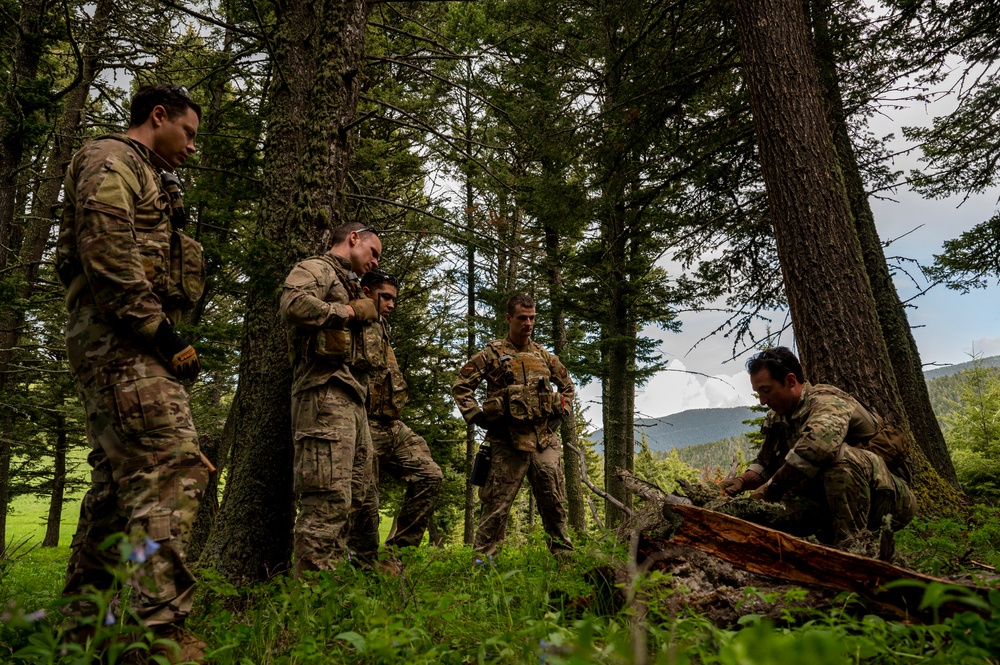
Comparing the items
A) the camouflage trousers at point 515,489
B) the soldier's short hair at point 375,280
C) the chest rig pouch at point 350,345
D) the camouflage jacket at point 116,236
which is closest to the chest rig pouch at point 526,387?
the camouflage trousers at point 515,489

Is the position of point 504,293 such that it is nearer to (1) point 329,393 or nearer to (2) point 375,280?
(2) point 375,280

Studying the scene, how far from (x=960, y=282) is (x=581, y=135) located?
24.2 feet

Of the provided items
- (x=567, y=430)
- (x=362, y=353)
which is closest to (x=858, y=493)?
(x=362, y=353)

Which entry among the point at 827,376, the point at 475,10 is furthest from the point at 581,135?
the point at 827,376

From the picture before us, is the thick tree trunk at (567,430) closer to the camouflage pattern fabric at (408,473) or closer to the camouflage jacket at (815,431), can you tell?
the camouflage pattern fabric at (408,473)

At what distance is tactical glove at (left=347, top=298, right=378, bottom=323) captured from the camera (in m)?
3.93

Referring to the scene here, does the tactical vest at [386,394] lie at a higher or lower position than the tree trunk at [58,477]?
higher

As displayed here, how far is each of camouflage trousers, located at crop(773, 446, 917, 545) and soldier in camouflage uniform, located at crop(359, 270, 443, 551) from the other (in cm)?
313

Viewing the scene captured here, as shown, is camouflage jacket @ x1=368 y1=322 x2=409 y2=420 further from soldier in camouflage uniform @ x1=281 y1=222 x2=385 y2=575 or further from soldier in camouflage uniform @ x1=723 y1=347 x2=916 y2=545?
soldier in camouflage uniform @ x1=723 y1=347 x2=916 y2=545

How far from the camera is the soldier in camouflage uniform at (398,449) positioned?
17.8ft

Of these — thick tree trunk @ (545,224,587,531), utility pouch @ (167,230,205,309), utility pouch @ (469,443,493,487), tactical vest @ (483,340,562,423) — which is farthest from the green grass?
utility pouch @ (167,230,205,309)

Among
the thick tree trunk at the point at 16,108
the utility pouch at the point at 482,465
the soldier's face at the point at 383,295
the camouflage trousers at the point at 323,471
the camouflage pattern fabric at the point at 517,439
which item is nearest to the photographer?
the camouflage trousers at the point at 323,471

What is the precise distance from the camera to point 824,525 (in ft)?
12.7

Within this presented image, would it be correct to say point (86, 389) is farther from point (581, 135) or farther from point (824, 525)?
point (581, 135)
